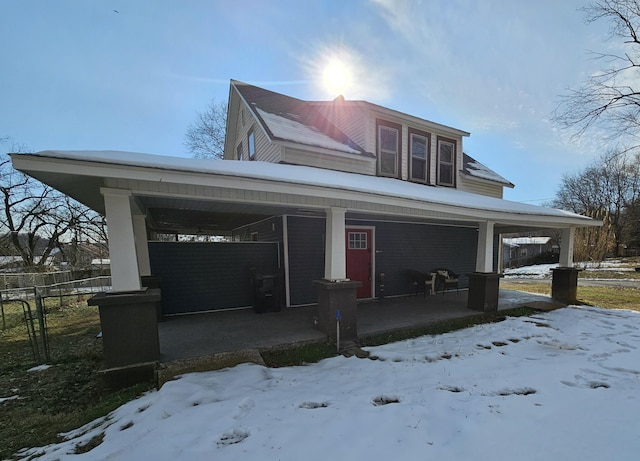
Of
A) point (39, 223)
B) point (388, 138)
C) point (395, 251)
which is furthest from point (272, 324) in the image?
point (39, 223)

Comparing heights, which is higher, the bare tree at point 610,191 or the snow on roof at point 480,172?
the bare tree at point 610,191

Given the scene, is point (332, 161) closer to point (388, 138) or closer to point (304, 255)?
point (388, 138)

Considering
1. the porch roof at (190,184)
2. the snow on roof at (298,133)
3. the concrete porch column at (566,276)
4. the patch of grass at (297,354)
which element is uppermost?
the snow on roof at (298,133)

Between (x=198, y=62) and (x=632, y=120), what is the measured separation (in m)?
17.6

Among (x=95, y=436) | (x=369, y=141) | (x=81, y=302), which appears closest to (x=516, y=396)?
(x=95, y=436)

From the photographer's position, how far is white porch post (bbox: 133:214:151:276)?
18.1 feet

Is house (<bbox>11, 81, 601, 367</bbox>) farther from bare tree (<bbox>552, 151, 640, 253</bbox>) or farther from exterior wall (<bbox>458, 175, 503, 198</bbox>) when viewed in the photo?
bare tree (<bbox>552, 151, 640, 253</bbox>)

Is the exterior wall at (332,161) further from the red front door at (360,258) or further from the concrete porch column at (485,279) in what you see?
the concrete porch column at (485,279)

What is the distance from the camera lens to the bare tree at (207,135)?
19266 mm

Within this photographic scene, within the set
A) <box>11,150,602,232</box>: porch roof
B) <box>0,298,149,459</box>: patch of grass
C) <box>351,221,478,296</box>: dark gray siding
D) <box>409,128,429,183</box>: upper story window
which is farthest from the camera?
<box>409,128,429,183</box>: upper story window

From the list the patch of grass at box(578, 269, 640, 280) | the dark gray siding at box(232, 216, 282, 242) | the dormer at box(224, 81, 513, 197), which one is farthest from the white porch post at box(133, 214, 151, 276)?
the patch of grass at box(578, 269, 640, 280)

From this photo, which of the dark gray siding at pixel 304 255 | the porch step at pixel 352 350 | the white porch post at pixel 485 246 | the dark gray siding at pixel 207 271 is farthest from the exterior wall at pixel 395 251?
the porch step at pixel 352 350

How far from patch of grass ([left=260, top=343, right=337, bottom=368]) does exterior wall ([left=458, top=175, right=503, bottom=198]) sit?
7.78m

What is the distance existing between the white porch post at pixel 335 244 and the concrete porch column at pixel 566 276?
763 centimetres
